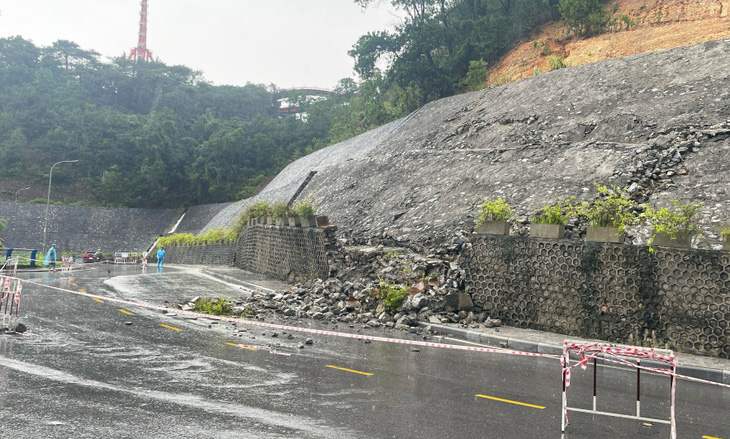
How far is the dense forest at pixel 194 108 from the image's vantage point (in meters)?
47.5

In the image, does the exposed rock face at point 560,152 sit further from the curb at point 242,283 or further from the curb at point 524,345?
the curb at point 524,345

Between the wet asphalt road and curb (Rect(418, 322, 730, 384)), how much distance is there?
2.47ft

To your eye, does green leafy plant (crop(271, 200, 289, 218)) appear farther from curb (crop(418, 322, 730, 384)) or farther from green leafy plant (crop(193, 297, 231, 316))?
curb (crop(418, 322, 730, 384))

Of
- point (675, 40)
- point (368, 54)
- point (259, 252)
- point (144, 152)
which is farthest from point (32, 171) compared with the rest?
point (675, 40)

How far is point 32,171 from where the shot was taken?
83.4 meters

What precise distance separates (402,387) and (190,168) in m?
82.6

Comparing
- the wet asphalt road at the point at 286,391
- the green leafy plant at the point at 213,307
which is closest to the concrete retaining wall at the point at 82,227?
the green leafy plant at the point at 213,307

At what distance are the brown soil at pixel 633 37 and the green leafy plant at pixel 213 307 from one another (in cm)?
2628

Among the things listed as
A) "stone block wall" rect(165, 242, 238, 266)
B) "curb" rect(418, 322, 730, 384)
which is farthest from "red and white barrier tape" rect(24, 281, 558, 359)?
"stone block wall" rect(165, 242, 238, 266)

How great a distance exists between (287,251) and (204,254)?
1788 cm

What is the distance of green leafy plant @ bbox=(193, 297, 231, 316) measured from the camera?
14203 mm

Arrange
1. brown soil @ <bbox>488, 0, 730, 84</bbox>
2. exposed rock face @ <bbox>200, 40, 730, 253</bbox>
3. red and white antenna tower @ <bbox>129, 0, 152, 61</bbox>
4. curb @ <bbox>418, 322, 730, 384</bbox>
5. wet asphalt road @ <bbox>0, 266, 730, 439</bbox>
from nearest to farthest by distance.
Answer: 1. wet asphalt road @ <bbox>0, 266, 730, 439</bbox>
2. curb @ <bbox>418, 322, 730, 384</bbox>
3. exposed rock face @ <bbox>200, 40, 730, 253</bbox>
4. brown soil @ <bbox>488, 0, 730, 84</bbox>
5. red and white antenna tower @ <bbox>129, 0, 152, 61</bbox>

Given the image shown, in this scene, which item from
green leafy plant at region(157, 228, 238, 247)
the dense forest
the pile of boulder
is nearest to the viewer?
the pile of boulder

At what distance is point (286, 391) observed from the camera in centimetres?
660
